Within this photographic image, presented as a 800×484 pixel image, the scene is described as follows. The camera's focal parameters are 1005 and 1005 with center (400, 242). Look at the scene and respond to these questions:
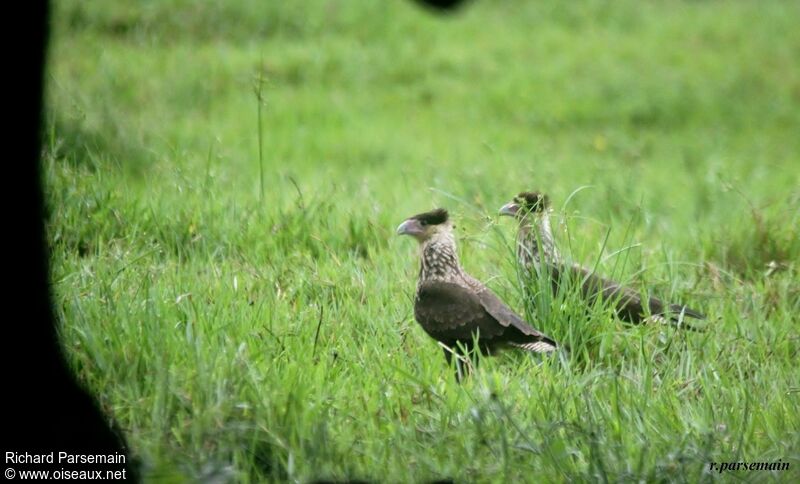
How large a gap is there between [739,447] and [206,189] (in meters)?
3.09

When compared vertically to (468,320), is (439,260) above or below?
above

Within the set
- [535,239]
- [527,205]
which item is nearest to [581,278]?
[535,239]

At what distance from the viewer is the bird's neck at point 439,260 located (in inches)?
183

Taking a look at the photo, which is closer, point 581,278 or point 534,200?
point 581,278

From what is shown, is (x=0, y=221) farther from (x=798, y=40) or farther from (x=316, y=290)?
(x=798, y=40)

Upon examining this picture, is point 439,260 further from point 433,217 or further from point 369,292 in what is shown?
point 369,292

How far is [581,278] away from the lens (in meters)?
4.65

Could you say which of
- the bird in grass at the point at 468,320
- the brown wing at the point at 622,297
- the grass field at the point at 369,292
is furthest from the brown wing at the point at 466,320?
the brown wing at the point at 622,297

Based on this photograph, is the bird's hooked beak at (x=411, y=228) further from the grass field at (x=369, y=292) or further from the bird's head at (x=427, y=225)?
the grass field at (x=369, y=292)

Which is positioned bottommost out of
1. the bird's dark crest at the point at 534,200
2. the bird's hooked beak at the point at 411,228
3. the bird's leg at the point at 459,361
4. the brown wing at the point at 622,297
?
the bird's leg at the point at 459,361

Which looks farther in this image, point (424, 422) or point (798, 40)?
point (798, 40)

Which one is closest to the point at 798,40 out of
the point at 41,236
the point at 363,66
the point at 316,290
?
the point at 363,66

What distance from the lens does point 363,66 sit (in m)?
12.5

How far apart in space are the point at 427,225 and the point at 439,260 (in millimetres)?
190
